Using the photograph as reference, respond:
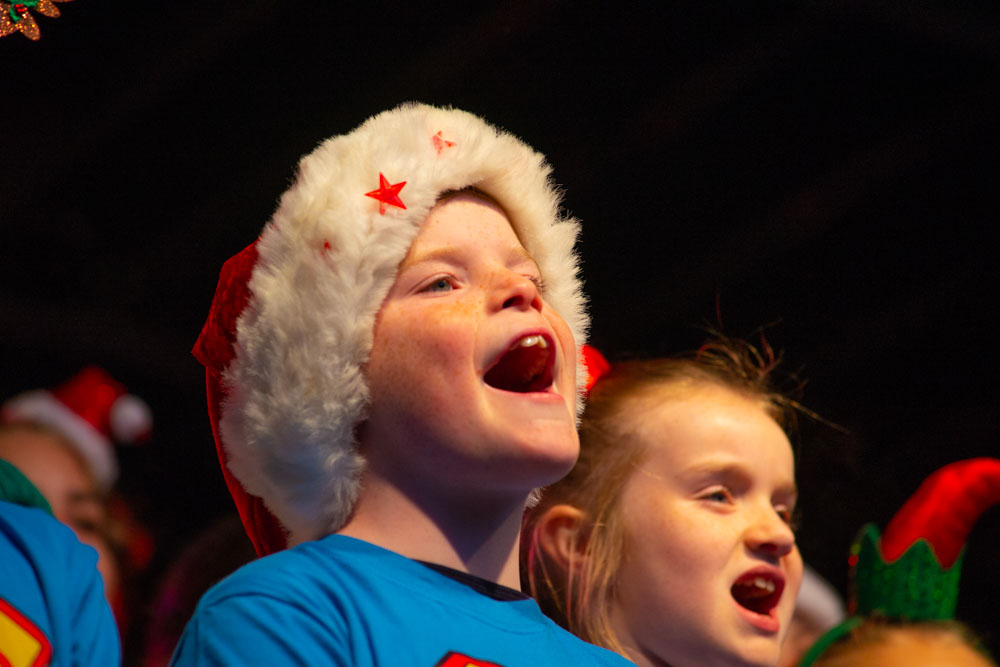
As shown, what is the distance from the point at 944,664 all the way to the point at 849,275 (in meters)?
1.46

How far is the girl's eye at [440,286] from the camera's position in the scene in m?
1.33

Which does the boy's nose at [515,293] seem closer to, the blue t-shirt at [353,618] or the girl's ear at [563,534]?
the blue t-shirt at [353,618]

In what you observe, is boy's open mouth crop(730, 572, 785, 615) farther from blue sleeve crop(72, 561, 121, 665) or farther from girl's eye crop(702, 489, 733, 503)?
blue sleeve crop(72, 561, 121, 665)

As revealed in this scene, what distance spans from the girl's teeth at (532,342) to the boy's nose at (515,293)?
1.7 inches

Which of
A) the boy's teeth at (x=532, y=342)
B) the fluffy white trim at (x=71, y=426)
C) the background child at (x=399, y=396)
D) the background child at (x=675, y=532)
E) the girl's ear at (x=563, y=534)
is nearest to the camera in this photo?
the background child at (x=399, y=396)

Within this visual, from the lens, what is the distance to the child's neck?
127 centimetres

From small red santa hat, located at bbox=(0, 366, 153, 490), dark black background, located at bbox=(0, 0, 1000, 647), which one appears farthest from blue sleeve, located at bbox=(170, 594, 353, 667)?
small red santa hat, located at bbox=(0, 366, 153, 490)

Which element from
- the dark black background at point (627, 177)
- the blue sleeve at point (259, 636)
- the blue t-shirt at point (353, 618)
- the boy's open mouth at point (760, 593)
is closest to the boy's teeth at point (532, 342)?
the blue t-shirt at point (353, 618)

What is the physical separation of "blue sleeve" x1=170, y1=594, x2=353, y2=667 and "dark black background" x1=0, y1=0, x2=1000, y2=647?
135cm

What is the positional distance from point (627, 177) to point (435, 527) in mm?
1729

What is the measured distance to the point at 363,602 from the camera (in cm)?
114

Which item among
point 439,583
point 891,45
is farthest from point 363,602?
point 891,45

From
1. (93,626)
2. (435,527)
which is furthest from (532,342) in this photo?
(93,626)

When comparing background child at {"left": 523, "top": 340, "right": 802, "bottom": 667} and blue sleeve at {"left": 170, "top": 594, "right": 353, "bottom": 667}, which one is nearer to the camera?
blue sleeve at {"left": 170, "top": 594, "right": 353, "bottom": 667}
